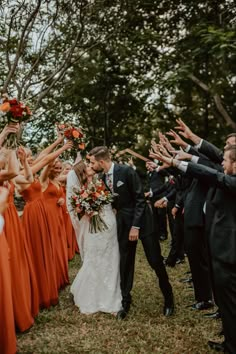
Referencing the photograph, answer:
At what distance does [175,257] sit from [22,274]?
4.44 meters

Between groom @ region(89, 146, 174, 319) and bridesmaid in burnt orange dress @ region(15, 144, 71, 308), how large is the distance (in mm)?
828

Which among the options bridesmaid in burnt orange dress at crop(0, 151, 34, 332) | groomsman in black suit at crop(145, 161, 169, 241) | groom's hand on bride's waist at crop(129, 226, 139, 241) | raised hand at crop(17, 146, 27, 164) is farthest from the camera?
groomsman in black suit at crop(145, 161, 169, 241)

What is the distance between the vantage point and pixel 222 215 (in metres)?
4.29

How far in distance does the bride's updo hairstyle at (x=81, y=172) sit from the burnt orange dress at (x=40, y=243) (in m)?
0.66

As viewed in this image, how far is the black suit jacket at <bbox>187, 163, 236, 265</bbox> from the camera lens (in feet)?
13.7

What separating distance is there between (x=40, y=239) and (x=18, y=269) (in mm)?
1185

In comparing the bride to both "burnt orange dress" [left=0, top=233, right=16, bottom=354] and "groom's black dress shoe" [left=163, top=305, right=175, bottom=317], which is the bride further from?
"burnt orange dress" [left=0, top=233, right=16, bottom=354]

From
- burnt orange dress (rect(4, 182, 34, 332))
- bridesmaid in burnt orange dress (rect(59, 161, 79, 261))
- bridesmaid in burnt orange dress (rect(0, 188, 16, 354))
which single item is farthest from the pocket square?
bridesmaid in burnt orange dress (rect(59, 161, 79, 261))

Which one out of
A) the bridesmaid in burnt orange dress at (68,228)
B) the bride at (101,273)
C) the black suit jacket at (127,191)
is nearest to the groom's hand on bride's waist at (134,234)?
the black suit jacket at (127,191)

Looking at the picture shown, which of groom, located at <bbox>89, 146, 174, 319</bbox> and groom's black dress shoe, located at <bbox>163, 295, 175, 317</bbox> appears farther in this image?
groom's black dress shoe, located at <bbox>163, 295, 175, 317</bbox>

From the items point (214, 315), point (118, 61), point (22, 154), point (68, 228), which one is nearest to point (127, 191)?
point (22, 154)

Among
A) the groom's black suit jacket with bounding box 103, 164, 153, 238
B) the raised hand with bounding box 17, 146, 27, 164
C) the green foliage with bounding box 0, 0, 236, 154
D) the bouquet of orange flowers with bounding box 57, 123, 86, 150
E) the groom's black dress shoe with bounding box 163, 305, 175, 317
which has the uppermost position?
the green foliage with bounding box 0, 0, 236, 154

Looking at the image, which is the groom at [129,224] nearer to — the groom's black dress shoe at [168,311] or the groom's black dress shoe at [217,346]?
the groom's black dress shoe at [168,311]

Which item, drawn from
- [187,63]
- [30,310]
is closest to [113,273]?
[30,310]
